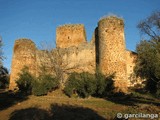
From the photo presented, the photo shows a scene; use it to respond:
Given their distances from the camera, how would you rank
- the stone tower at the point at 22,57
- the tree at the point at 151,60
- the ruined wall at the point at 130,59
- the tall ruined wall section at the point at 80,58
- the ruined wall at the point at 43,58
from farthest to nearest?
the stone tower at the point at 22,57 → the ruined wall at the point at 43,58 → the ruined wall at the point at 130,59 → the tall ruined wall section at the point at 80,58 → the tree at the point at 151,60

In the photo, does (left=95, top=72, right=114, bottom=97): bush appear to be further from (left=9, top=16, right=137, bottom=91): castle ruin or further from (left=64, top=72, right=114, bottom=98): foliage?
(left=9, top=16, right=137, bottom=91): castle ruin

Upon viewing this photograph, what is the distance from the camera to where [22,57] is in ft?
103

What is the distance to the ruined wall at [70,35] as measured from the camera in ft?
122

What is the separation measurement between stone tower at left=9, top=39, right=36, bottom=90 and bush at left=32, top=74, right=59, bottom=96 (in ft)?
21.9

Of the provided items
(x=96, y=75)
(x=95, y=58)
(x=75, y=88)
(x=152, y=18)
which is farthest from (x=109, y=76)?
(x=152, y=18)

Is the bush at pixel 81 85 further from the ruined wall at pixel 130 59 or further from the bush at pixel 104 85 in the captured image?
the ruined wall at pixel 130 59

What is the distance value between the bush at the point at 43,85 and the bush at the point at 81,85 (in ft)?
6.04

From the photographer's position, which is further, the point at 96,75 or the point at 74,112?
the point at 96,75

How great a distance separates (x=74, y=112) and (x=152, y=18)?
15.8 meters

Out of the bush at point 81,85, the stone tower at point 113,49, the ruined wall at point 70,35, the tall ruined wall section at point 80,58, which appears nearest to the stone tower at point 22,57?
the tall ruined wall section at point 80,58

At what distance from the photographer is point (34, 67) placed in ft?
104

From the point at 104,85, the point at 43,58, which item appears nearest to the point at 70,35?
the point at 43,58

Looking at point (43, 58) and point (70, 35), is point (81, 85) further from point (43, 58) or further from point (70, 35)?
point (70, 35)

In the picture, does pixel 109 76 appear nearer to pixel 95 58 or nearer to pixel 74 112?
pixel 95 58
